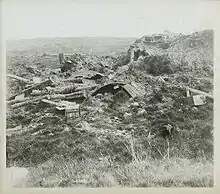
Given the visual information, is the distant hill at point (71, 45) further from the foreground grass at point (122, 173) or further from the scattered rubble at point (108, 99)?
the foreground grass at point (122, 173)

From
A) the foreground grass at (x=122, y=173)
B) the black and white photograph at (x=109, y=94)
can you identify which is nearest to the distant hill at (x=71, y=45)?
the black and white photograph at (x=109, y=94)

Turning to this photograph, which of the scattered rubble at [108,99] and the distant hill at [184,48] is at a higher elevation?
the distant hill at [184,48]

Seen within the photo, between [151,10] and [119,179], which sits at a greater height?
[151,10]

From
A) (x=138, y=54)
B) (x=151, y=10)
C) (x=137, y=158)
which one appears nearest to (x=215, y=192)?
(x=137, y=158)

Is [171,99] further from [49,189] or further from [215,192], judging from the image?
[49,189]

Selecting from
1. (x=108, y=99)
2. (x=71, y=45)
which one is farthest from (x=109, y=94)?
(x=71, y=45)

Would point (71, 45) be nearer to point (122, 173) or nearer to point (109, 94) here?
point (109, 94)

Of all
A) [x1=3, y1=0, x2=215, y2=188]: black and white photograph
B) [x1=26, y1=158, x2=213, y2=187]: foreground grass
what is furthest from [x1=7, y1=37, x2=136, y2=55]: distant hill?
[x1=26, y1=158, x2=213, y2=187]: foreground grass

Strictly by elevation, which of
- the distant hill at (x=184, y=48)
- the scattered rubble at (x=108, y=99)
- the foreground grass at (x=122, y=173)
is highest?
the distant hill at (x=184, y=48)
